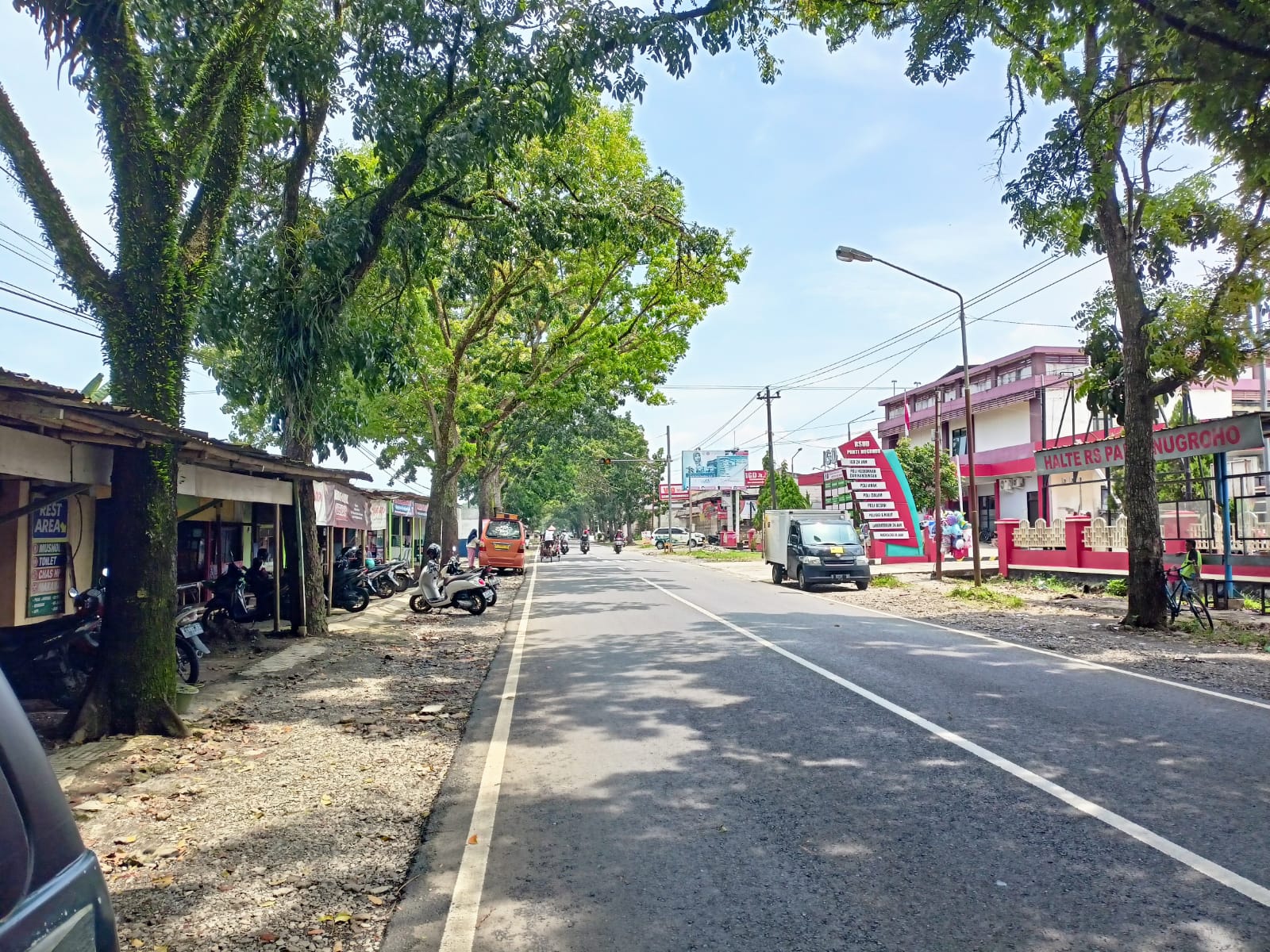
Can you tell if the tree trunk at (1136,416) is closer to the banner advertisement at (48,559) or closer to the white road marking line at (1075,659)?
the white road marking line at (1075,659)

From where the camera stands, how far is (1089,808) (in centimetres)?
503

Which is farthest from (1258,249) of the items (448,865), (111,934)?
(111,934)

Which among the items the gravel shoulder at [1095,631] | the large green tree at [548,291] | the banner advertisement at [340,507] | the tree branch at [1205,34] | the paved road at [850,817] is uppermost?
the large green tree at [548,291]

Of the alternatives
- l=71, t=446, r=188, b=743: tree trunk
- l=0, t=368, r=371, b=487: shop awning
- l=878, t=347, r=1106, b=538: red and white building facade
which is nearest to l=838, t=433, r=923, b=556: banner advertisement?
l=878, t=347, r=1106, b=538: red and white building facade

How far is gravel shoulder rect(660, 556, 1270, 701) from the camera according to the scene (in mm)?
10102

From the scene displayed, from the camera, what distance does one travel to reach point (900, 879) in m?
4.14

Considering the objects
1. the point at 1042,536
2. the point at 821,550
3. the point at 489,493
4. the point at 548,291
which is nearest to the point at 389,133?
the point at 548,291

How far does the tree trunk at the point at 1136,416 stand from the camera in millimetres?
14164

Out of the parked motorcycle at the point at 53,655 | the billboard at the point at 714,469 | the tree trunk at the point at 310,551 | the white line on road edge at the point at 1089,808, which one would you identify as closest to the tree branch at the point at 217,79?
the parked motorcycle at the point at 53,655

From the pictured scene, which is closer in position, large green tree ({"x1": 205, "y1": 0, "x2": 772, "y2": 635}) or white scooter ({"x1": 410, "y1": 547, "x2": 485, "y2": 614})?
large green tree ({"x1": 205, "y1": 0, "x2": 772, "y2": 635})

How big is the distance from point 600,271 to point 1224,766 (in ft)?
65.9

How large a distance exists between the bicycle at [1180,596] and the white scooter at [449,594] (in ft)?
39.5

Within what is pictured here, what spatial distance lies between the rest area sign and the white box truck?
20.1 ft

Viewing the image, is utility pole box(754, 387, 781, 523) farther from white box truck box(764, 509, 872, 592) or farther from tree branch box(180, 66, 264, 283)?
tree branch box(180, 66, 264, 283)
